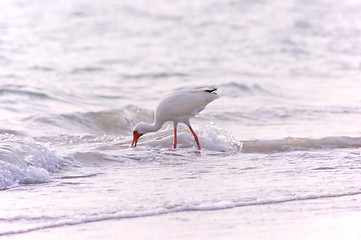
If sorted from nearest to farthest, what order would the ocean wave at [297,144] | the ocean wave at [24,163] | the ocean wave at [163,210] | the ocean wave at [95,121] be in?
the ocean wave at [163,210], the ocean wave at [24,163], the ocean wave at [297,144], the ocean wave at [95,121]

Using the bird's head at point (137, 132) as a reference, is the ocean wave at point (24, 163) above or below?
below

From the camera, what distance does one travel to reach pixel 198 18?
2328cm

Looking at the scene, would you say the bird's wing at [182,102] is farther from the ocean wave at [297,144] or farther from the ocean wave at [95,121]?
the ocean wave at [95,121]

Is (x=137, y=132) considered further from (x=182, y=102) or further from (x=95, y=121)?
(x=95, y=121)

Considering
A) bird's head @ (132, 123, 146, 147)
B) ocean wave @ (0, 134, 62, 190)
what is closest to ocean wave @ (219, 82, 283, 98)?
bird's head @ (132, 123, 146, 147)

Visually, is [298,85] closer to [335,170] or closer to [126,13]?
[335,170]

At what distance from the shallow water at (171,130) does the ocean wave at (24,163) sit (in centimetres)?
1

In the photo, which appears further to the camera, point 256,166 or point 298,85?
point 298,85

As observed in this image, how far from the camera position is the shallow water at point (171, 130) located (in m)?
3.95

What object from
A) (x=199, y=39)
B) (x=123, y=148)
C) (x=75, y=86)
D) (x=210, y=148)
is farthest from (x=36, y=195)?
(x=199, y=39)

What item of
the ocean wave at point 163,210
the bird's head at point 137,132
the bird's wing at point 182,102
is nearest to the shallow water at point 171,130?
the ocean wave at point 163,210

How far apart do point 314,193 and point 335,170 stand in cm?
96

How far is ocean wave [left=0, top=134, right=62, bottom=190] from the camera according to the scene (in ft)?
16.2

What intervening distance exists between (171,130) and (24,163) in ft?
9.96
